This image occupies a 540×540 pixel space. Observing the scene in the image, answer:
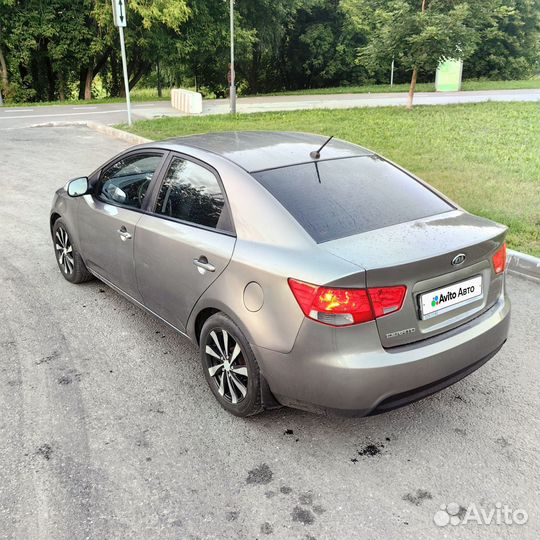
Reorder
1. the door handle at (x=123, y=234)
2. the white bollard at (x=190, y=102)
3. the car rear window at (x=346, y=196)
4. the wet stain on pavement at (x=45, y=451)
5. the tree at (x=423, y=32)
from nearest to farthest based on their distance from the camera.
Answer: the wet stain on pavement at (x=45, y=451) → the car rear window at (x=346, y=196) → the door handle at (x=123, y=234) → the tree at (x=423, y=32) → the white bollard at (x=190, y=102)

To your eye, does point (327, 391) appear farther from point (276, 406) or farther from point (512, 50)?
point (512, 50)

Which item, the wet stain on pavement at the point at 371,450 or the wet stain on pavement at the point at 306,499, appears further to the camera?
the wet stain on pavement at the point at 371,450

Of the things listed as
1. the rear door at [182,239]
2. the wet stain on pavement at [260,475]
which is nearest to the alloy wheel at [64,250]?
the rear door at [182,239]

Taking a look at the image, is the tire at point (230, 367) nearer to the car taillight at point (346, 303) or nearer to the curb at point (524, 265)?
the car taillight at point (346, 303)

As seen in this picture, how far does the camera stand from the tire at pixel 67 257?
484cm

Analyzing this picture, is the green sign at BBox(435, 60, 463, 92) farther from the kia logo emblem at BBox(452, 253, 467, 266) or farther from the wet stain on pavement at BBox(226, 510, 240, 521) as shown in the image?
the wet stain on pavement at BBox(226, 510, 240, 521)

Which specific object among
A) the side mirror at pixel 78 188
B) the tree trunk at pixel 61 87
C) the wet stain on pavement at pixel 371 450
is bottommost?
the wet stain on pavement at pixel 371 450

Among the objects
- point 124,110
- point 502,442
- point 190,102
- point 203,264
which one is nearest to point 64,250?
point 203,264

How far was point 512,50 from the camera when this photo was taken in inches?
1518

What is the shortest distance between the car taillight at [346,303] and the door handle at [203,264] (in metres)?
0.70

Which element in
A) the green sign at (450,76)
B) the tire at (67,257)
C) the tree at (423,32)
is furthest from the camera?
the green sign at (450,76)

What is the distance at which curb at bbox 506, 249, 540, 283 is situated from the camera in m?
5.11

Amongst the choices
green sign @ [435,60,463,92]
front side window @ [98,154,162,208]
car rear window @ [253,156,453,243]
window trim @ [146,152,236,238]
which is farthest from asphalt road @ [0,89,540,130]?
car rear window @ [253,156,453,243]

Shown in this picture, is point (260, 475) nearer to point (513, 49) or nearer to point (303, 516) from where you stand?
point (303, 516)
